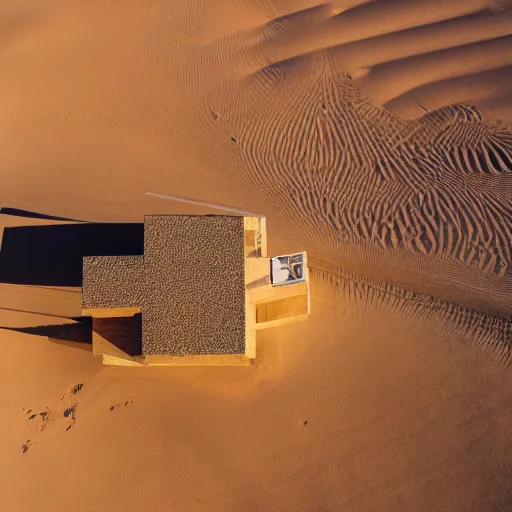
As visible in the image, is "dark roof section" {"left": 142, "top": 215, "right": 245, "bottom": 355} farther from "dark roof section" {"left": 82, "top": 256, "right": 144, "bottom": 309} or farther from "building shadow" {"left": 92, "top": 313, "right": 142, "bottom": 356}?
"building shadow" {"left": 92, "top": 313, "right": 142, "bottom": 356}

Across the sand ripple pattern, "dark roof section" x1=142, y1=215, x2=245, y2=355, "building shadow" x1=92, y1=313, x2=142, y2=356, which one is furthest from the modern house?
the sand ripple pattern

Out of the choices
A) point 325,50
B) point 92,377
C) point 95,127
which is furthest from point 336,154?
point 92,377

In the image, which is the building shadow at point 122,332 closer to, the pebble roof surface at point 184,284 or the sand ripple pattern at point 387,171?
the pebble roof surface at point 184,284

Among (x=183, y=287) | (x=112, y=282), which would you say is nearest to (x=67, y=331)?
(x=112, y=282)

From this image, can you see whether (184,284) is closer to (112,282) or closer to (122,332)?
(112,282)

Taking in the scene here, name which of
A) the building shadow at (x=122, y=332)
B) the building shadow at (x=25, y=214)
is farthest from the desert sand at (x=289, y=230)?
the building shadow at (x=122, y=332)

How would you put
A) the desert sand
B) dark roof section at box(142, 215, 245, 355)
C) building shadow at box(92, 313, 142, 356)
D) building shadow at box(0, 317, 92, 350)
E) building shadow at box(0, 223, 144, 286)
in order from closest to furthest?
dark roof section at box(142, 215, 245, 355)
building shadow at box(92, 313, 142, 356)
the desert sand
building shadow at box(0, 317, 92, 350)
building shadow at box(0, 223, 144, 286)
